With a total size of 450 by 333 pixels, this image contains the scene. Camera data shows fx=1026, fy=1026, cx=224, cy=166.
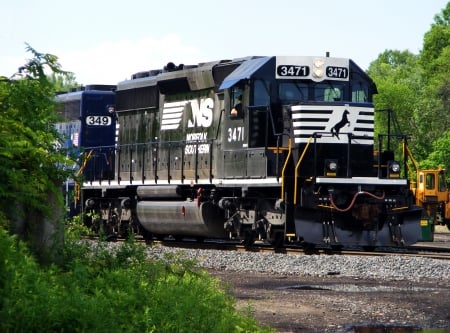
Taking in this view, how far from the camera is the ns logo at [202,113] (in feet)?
70.9

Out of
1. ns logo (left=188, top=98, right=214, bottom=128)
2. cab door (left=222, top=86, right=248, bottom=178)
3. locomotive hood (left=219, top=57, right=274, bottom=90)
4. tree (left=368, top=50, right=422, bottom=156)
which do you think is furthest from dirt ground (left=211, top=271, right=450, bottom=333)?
tree (left=368, top=50, right=422, bottom=156)

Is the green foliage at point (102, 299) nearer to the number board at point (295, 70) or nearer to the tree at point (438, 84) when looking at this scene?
the number board at point (295, 70)

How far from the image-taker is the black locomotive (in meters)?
19.1

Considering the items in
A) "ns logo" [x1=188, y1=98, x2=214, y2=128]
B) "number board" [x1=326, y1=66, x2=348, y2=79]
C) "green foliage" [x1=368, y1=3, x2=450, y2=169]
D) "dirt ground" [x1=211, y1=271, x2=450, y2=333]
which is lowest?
"dirt ground" [x1=211, y1=271, x2=450, y2=333]

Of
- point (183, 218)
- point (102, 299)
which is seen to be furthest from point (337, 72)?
point (102, 299)

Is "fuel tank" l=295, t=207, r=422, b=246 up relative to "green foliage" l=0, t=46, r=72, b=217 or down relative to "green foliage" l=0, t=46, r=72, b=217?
down

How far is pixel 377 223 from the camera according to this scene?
Answer: 1939cm

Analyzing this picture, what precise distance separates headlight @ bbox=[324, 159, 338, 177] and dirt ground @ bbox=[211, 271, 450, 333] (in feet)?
12.9

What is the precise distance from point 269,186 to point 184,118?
13.0 feet

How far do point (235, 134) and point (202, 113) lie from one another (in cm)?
174

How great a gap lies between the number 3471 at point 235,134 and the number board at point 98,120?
6877mm

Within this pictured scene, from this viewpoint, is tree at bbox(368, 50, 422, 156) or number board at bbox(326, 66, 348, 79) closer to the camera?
number board at bbox(326, 66, 348, 79)

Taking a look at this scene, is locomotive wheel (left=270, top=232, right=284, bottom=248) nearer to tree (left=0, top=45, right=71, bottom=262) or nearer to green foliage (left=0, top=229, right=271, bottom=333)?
green foliage (left=0, top=229, right=271, bottom=333)

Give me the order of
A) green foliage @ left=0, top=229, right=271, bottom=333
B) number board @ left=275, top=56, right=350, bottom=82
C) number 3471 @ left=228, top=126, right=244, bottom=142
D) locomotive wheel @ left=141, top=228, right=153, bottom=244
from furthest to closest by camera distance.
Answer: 1. locomotive wheel @ left=141, top=228, right=153, bottom=244
2. number 3471 @ left=228, top=126, right=244, bottom=142
3. number board @ left=275, top=56, right=350, bottom=82
4. green foliage @ left=0, top=229, right=271, bottom=333
